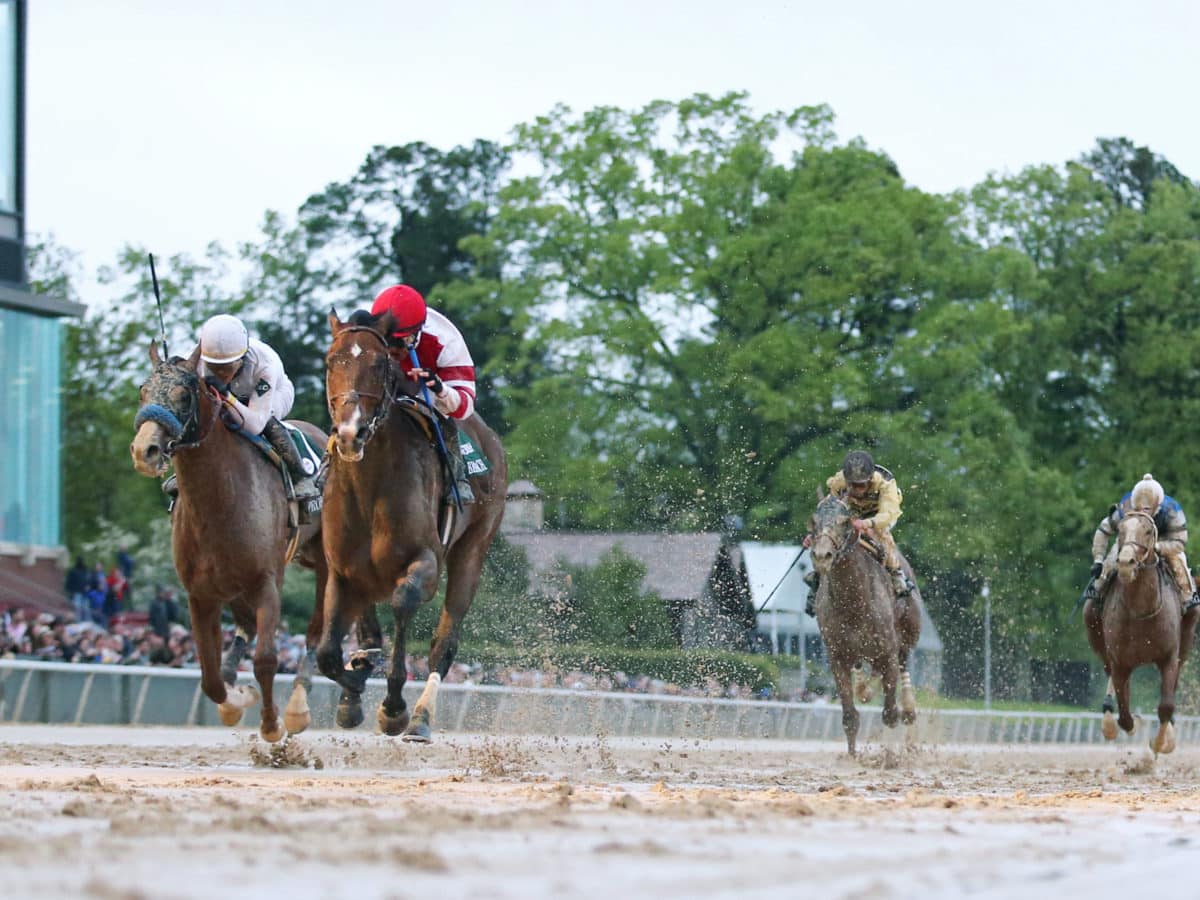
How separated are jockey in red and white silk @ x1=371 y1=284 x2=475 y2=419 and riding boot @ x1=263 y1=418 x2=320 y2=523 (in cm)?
97

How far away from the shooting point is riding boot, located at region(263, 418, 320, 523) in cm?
1309

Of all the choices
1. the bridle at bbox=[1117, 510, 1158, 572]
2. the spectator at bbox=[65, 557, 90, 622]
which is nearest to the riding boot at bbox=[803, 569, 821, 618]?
the bridle at bbox=[1117, 510, 1158, 572]

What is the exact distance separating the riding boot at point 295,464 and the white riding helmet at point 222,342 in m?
0.57

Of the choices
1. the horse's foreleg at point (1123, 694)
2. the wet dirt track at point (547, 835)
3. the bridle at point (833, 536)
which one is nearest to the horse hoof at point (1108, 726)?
the horse's foreleg at point (1123, 694)

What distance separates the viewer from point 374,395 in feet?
38.7

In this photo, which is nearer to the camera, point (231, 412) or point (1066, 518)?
point (231, 412)

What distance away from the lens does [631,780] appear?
41.4 ft

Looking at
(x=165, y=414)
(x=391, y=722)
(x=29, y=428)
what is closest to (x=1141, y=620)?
(x=391, y=722)

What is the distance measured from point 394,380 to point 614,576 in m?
15.8

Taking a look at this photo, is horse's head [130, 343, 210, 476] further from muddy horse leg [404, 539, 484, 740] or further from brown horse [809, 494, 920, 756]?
brown horse [809, 494, 920, 756]

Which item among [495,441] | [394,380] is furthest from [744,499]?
[394,380]

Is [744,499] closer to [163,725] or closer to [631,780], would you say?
[163,725]

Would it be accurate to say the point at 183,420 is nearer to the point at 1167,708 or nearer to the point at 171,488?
the point at 171,488

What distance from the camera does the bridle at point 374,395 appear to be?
38.3 ft
